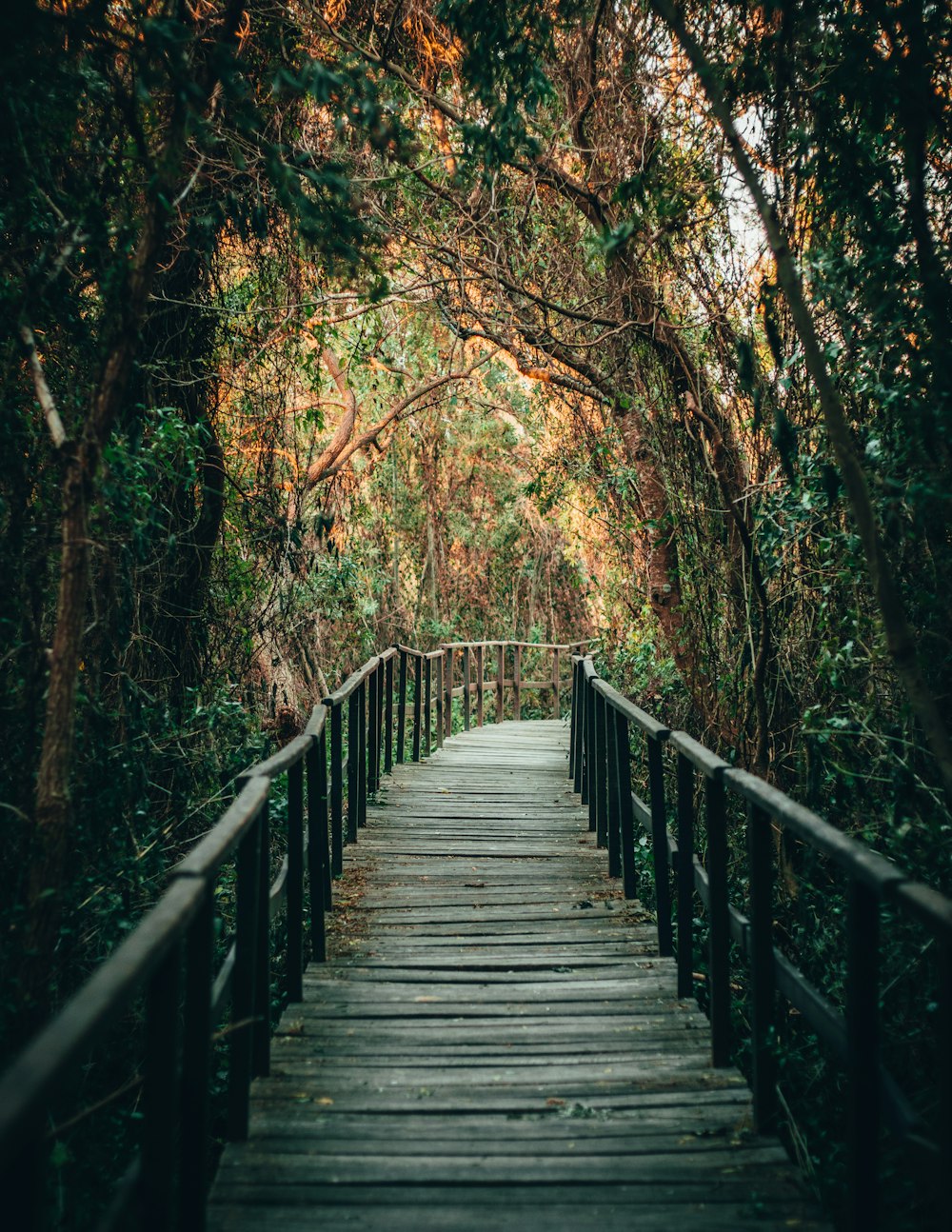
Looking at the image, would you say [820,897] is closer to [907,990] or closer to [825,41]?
[907,990]

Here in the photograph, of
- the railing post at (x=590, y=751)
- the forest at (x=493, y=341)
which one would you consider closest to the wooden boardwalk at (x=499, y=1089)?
the forest at (x=493, y=341)

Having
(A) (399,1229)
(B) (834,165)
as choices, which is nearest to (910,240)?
(B) (834,165)

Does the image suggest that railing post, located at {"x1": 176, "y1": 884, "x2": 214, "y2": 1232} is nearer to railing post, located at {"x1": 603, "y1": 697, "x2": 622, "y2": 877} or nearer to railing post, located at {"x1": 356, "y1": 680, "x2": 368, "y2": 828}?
railing post, located at {"x1": 603, "y1": 697, "x2": 622, "y2": 877}

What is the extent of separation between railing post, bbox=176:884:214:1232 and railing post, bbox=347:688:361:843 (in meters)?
3.38

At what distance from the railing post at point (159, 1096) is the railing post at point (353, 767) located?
3.71m

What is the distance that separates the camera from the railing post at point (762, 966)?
2473 mm

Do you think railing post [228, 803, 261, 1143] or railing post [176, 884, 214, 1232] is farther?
railing post [228, 803, 261, 1143]

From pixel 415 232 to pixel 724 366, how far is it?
9.22ft

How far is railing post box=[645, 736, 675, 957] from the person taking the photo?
3.64 meters

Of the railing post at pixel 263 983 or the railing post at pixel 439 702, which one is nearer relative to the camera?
the railing post at pixel 263 983

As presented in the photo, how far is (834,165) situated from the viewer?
3945 millimetres

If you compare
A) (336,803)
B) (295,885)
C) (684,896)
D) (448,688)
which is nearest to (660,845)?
(684,896)

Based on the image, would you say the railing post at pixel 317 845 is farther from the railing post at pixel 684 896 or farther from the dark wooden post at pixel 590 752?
the dark wooden post at pixel 590 752

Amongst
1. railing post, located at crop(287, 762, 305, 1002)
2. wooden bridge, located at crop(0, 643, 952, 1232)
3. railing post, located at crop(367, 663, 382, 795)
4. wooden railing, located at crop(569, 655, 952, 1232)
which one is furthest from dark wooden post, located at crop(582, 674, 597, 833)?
railing post, located at crop(287, 762, 305, 1002)
